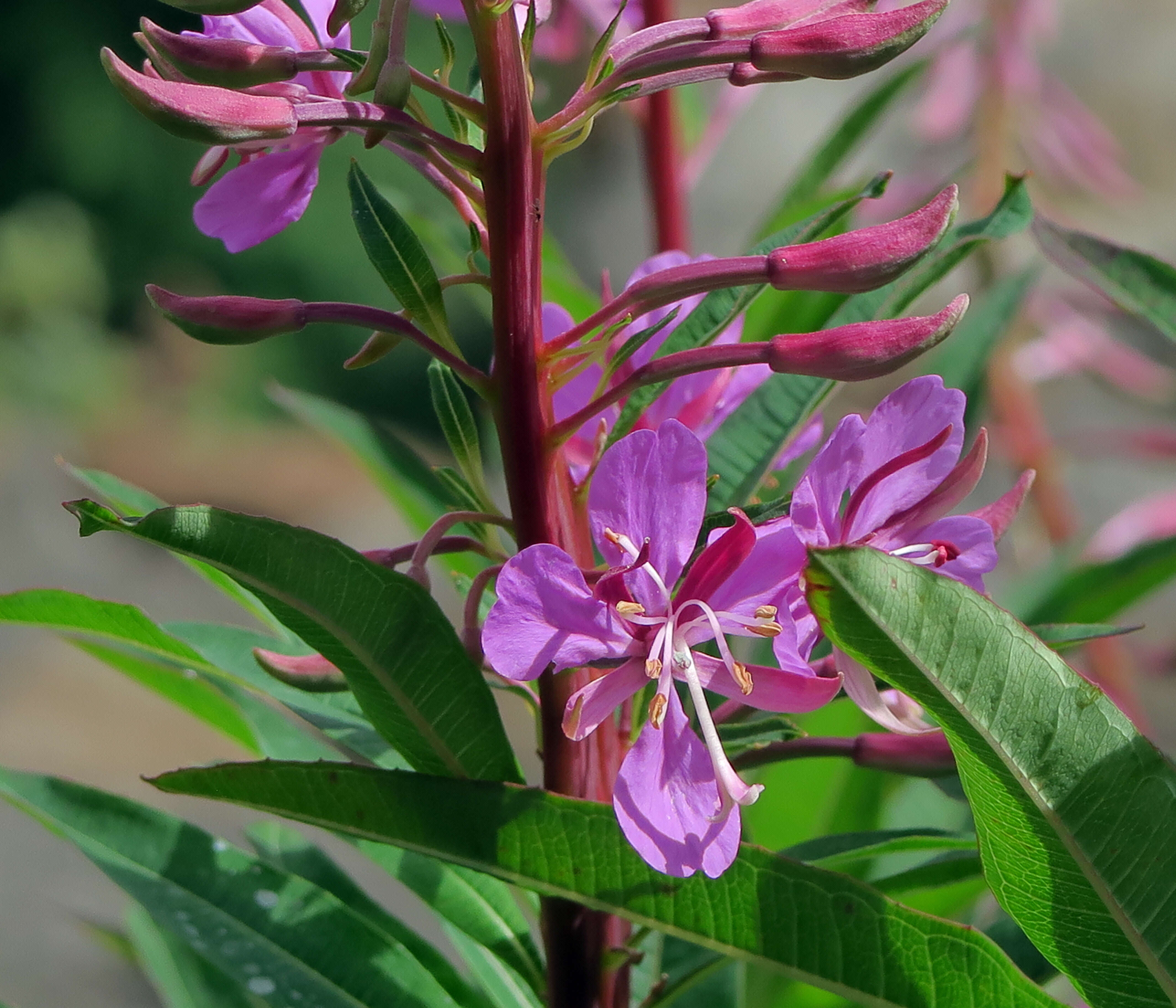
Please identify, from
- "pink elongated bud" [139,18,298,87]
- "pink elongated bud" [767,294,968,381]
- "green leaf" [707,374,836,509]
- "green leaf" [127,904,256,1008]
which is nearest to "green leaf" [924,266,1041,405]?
"green leaf" [707,374,836,509]

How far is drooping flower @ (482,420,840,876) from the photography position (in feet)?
1.87

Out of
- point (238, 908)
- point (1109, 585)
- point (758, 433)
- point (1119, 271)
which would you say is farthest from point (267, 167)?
point (1109, 585)

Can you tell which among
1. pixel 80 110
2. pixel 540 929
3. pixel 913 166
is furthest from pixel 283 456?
pixel 540 929

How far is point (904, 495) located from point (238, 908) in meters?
0.52

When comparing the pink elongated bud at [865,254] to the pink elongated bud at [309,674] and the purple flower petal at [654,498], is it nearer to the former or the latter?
the purple flower petal at [654,498]

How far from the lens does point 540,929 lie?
743 millimetres

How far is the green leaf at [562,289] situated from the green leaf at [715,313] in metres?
0.62

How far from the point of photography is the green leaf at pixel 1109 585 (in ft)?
3.79

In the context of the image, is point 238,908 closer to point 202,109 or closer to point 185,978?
point 185,978

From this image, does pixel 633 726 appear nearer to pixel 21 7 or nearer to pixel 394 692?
pixel 394 692

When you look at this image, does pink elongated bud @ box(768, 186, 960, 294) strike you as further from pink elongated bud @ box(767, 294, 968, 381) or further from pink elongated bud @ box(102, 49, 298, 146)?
pink elongated bud @ box(102, 49, 298, 146)

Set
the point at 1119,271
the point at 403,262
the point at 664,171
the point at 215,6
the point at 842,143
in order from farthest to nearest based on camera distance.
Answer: the point at 664,171 → the point at 842,143 → the point at 1119,271 → the point at 403,262 → the point at 215,6

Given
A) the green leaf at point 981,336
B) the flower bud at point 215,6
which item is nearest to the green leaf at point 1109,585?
the green leaf at point 981,336

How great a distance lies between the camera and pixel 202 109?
54 cm
